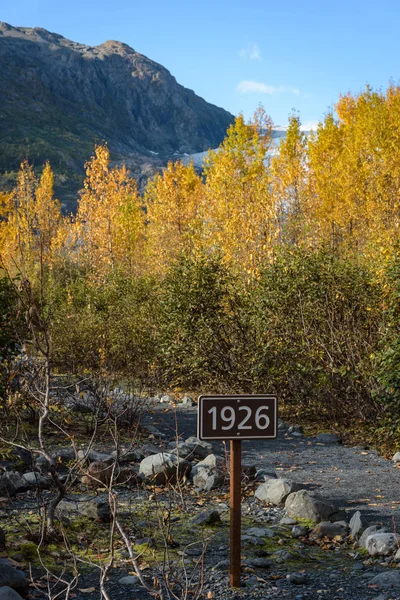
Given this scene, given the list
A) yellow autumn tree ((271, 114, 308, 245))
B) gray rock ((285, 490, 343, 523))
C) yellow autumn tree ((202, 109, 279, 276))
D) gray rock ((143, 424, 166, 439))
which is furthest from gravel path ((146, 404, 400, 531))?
yellow autumn tree ((271, 114, 308, 245))

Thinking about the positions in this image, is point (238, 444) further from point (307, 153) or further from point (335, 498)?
point (307, 153)

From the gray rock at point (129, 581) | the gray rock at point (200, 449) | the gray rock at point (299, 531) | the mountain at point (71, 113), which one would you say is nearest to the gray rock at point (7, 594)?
the gray rock at point (129, 581)

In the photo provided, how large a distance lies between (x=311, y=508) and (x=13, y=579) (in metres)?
2.78

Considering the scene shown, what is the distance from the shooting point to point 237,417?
4129 mm

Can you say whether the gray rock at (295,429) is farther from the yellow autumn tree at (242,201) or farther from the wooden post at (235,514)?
the wooden post at (235,514)

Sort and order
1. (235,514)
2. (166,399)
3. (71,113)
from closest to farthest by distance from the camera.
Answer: (235,514)
(166,399)
(71,113)

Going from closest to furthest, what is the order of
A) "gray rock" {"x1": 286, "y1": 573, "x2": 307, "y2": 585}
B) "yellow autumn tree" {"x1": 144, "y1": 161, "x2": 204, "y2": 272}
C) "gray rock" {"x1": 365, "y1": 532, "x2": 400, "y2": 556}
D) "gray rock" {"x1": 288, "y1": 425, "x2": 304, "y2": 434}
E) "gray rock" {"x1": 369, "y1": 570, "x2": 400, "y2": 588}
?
1. "gray rock" {"x1": 369, "y1": 570, "x2": 400, "y2": 588}
2. "gray rock" {"x1": 286, "y1": 573, "x2": 307, "y2": 585}
3. "gray rock" {"x1": 365, "y1": 532, "x2": 400, "y2": 556}
4. "gray rock" {"x1": 288, "y1": 425, "x2": 304, "y2": 434}
5. "yellow autumn tree" {"x1": 144, "y1": 161, "x2": 204, "y2": 272}

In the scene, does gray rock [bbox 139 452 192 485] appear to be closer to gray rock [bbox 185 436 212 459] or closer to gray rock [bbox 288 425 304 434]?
gray rock [bbox 185 436 212 459]

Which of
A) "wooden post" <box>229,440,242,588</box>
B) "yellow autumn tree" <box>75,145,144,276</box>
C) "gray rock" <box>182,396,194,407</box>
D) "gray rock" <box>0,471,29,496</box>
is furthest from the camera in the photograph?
"yellow autumn tree" <box>75,145,144,276</box>

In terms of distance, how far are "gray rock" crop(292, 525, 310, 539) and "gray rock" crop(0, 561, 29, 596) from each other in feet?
7.51

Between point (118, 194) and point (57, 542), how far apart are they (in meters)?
20.9

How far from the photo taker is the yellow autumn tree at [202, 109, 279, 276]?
53.6 ft

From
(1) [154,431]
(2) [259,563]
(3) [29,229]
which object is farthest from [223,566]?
(1) [154,431]

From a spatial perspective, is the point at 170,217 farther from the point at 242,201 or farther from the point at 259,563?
the point at 259,563
